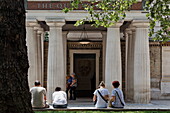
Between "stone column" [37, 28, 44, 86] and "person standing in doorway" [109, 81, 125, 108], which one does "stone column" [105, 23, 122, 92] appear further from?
"person standing in doorway" [109, 81, 125, 108]

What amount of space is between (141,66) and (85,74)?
1029 cm

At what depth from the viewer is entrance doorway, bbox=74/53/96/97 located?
2656 centimetres

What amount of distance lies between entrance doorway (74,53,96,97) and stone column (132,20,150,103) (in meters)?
8.48

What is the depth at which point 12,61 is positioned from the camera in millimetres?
6180

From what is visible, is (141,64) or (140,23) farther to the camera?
(141,64)

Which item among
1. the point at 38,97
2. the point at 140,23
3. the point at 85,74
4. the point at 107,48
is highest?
the point at 140,23

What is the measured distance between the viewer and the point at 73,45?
24.7 meters

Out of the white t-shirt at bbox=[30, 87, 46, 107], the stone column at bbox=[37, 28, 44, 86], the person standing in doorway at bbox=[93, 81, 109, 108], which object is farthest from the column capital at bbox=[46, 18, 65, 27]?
the person standing in doorway at bbox=[93, 81, 109, 108]

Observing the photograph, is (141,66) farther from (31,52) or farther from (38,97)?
(38,97)

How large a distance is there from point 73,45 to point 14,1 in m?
18.4

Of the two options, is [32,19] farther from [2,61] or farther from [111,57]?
[2,61]

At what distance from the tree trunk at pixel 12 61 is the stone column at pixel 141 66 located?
12.1 m

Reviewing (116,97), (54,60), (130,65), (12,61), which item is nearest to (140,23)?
(130,65)

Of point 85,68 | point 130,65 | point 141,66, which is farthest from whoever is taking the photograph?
point 85,68
